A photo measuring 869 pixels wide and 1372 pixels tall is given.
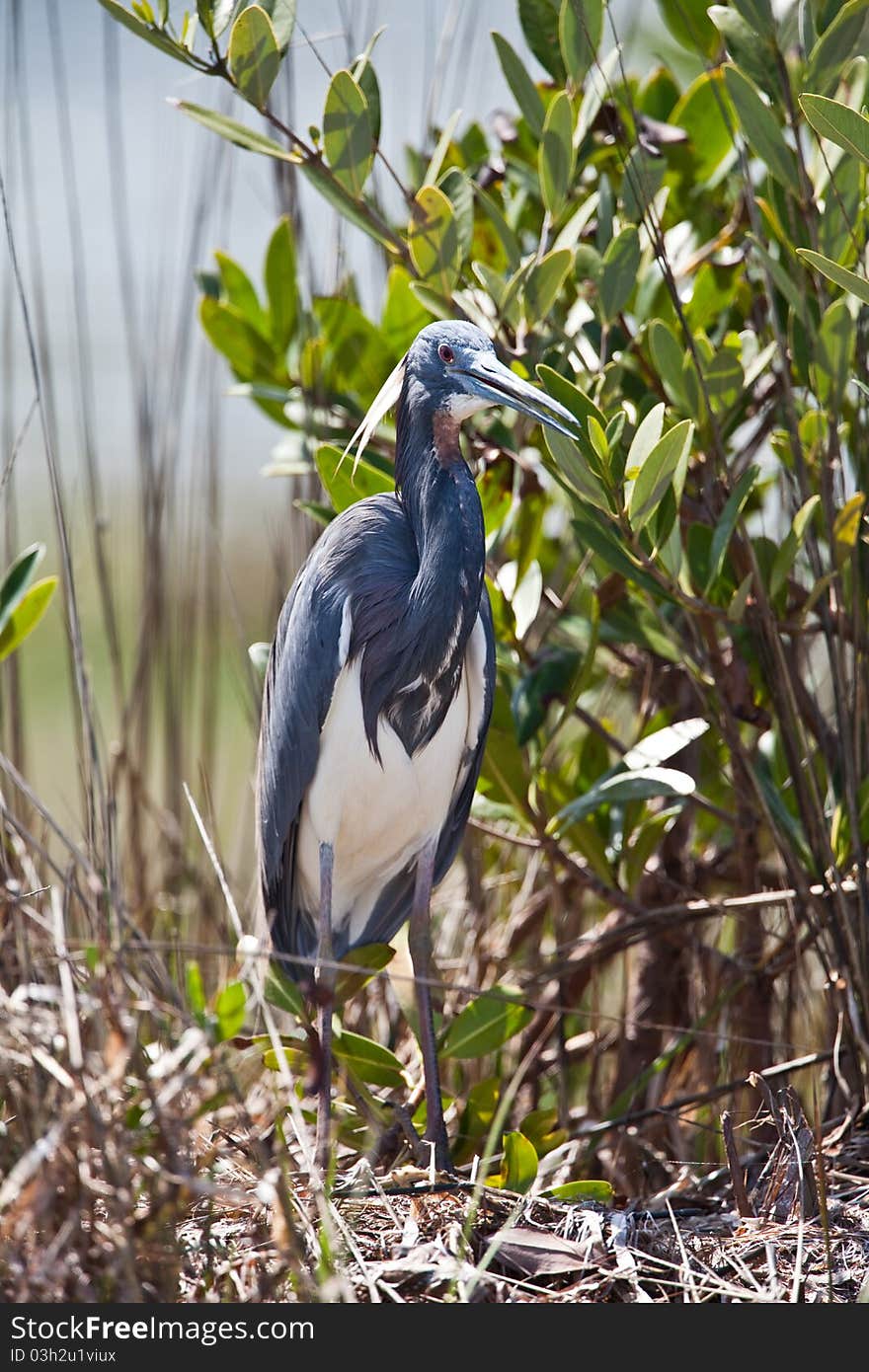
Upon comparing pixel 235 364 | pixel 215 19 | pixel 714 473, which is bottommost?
pixel 714 473

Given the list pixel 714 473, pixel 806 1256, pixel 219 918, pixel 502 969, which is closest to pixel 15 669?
pixel 219 918

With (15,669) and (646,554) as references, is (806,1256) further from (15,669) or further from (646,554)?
(15,669)

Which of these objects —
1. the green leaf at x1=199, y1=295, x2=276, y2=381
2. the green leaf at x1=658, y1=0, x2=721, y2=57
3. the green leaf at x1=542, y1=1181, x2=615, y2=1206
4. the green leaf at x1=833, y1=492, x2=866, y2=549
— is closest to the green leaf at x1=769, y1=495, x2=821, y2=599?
the green leaf at x1=833, y1=492, x2=866, y2=549

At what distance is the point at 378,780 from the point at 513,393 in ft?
1.87

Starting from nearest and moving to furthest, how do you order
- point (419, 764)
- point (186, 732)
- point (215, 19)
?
point (215, 19), point (419, 764), point (186, 732)

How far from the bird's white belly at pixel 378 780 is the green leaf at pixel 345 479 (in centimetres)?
25

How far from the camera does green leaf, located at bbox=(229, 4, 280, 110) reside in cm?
166

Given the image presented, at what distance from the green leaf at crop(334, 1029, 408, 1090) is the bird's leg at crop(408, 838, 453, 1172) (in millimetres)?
56

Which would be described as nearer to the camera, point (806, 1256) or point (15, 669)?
point (806, 1256)

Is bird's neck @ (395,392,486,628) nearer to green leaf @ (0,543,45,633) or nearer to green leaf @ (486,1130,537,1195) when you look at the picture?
green leaf @ (0,543,45,633)

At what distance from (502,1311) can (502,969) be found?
3.79ft

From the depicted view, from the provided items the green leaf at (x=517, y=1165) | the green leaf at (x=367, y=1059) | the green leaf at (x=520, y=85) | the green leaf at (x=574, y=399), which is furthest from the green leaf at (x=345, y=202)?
the green leaf at (x=517, y=1165)

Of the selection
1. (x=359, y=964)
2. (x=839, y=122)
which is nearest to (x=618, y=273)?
(x=839, y=122)

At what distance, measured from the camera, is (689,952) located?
243cm
